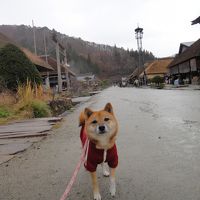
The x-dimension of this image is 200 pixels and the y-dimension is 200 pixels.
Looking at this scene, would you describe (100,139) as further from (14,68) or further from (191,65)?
(191,65)

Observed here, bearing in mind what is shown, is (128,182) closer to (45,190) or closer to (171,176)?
(171,176)

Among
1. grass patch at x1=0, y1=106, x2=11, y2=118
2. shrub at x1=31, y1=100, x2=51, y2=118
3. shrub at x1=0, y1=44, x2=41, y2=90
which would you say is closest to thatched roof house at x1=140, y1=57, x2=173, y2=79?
shrub at x1=0, y1=44, x2=41, y2=90

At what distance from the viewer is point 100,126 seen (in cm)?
376

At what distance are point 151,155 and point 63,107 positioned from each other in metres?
13.3

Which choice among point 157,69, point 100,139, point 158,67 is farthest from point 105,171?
point 158,67

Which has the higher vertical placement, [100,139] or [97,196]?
[100,139]

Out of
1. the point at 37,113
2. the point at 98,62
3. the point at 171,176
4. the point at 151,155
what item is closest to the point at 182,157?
the point at 151,155

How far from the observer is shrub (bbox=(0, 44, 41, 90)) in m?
18.0

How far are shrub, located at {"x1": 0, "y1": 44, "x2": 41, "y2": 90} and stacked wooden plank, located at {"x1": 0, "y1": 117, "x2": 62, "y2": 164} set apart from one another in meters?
6.40

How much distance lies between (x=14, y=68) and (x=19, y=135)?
9691mm

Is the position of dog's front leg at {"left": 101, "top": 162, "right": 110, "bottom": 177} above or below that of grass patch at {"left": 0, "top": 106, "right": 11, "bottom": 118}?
below

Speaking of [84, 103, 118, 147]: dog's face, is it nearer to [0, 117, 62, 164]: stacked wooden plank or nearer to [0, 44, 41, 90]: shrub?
[0, 117, 62, 164]: stacked wooden plank

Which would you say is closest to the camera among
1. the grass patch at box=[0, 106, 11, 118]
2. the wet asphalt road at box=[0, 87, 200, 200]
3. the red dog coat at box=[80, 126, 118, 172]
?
the red dog coat at box=[80, 126, 118, 172]

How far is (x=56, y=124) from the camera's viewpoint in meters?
11.4
